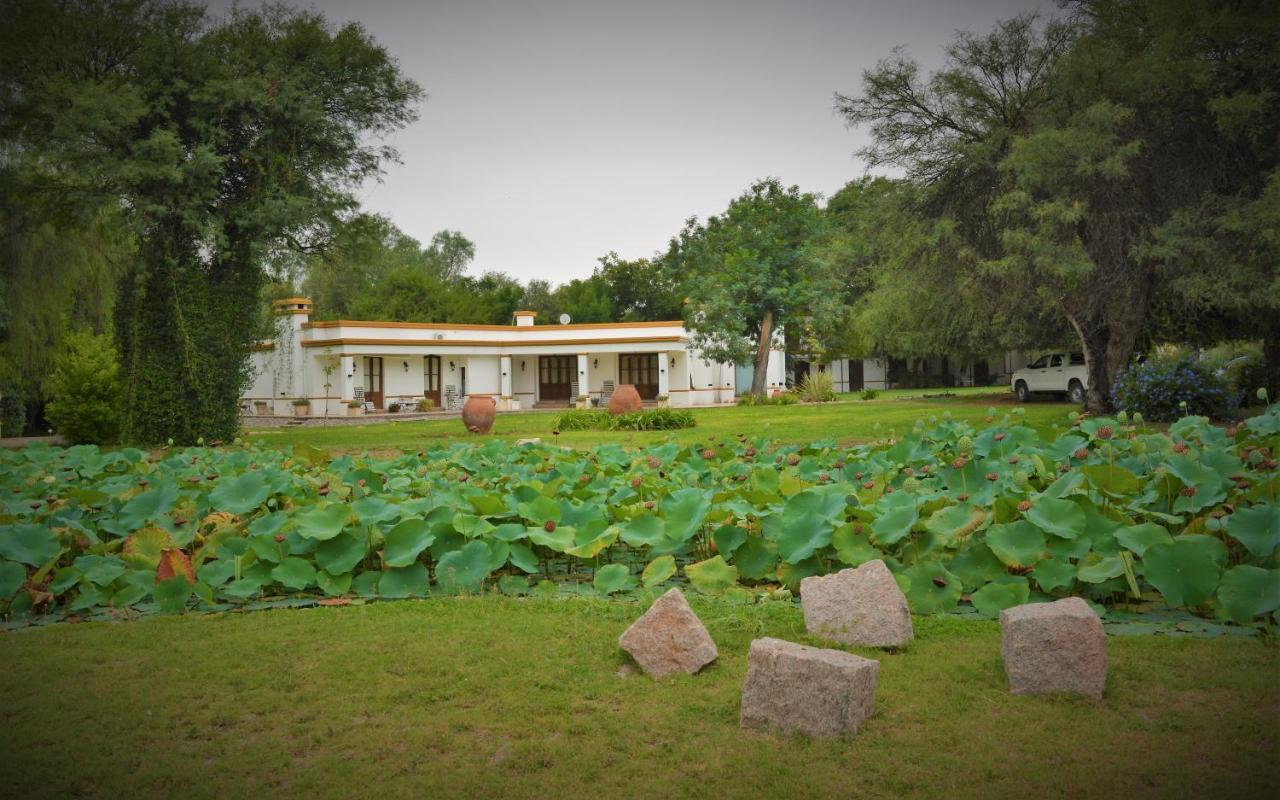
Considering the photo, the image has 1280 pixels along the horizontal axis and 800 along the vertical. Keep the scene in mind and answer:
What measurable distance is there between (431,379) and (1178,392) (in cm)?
2720

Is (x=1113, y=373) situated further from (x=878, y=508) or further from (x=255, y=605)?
(x=255, y=605)

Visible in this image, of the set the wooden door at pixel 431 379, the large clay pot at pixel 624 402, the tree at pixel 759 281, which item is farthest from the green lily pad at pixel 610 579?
the wooden door at pixel 431 379

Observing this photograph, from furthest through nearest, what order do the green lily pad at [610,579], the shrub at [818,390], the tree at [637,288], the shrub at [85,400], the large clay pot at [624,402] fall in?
the tree at [637,288] < the shrub at [818,390] < the large clay pot at [624,402] < the shrub at [85,400] < the green lily pad at [610,579]

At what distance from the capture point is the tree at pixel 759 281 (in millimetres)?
31516

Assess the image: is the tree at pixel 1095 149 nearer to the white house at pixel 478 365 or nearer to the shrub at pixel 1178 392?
the shrub at pixel 1178 392

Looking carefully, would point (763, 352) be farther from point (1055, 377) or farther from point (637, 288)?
point (637, 288)

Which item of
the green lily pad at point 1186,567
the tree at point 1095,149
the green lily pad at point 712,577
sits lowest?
the green lily pad at point 712,577

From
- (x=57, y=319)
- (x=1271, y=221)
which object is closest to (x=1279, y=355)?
(x=1271, y=221)

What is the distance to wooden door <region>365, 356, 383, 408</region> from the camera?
114 ft

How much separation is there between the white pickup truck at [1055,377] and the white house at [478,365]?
1134 centimetres

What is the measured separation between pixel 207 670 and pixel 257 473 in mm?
2258

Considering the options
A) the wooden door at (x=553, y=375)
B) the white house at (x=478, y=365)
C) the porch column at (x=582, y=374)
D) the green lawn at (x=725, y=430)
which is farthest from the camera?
the wooden door at (x=553, y=375)

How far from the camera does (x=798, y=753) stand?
2.59 meters

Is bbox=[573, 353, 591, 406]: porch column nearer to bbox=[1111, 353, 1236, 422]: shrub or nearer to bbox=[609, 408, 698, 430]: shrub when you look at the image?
bbox=[609, 408, 698, 430]: shrub
